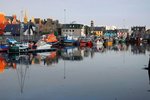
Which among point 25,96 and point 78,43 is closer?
point 25,96

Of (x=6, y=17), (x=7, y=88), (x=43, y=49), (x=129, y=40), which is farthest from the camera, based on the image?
(x=129, y=40)

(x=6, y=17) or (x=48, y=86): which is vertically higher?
(x=6, y=17)

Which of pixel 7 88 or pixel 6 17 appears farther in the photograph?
pixel 6 17

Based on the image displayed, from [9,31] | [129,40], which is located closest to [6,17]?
[9,31]

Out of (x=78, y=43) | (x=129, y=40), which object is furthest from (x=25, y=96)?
(x=129, y=40)

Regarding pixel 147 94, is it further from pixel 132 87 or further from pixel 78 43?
pixel 78 43

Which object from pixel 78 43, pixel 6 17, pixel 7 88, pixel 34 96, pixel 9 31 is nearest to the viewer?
pixel 34 96

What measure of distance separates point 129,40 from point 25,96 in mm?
121275

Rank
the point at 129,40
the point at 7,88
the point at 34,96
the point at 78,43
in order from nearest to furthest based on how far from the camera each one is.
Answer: the point at 34,96
the point at 7,88
the point at 78,43
the point at 129,40

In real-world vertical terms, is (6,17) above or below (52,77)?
above

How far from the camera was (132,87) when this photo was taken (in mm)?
24500

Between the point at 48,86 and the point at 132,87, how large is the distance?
6.55m

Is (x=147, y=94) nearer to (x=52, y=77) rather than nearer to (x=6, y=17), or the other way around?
(x=52, y=77)

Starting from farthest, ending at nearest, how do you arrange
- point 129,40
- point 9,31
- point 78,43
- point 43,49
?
point 129,40 < point 9,31 < point 78,43 < point 43,49
